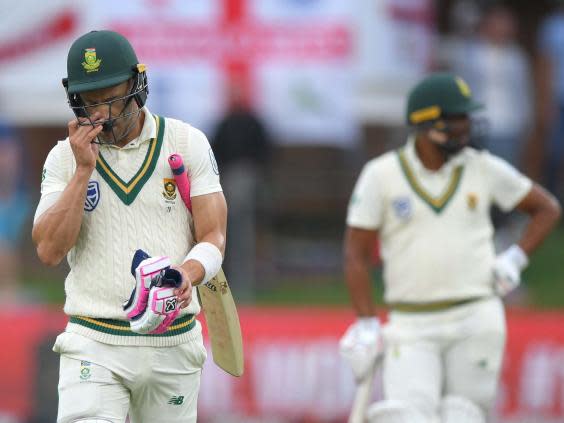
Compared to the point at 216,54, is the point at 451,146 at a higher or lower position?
lower

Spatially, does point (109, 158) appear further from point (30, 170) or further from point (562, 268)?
point (562, 268)

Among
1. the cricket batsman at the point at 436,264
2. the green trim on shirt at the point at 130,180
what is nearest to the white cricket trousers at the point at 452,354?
the cricket batsman at the point at 436,264

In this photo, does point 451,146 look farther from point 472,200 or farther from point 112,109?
point 112,109

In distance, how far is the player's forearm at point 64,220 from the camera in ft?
16.9

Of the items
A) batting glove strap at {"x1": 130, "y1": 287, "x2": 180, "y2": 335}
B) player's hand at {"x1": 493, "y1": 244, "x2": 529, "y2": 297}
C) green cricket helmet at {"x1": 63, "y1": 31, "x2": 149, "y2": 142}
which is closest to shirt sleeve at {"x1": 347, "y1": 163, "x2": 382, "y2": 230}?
player's hand at {"x1": 493, "y1": 244, "x2": 529, "y2": 297}

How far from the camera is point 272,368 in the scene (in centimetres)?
953

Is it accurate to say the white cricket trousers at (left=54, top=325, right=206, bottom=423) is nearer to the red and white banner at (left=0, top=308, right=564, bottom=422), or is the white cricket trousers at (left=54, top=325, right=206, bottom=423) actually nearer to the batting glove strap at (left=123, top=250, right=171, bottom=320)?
the batting glove strap at (left=123, top=250, right=171, bottom=320)

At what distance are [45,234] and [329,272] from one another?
24.1 ft

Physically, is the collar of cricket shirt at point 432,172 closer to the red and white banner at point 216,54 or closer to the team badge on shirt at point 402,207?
the team badge on shirt at point 402,207

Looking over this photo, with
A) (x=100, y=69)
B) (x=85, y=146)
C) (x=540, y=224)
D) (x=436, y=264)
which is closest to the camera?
(x=85, y=146)

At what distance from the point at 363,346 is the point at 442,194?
906 mm

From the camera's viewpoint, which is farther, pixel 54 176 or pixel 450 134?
pixel 450 134

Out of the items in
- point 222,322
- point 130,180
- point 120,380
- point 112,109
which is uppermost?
point 112,109

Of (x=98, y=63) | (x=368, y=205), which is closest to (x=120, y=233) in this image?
(x=98, y=63)
